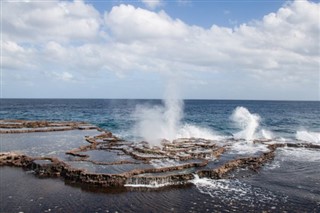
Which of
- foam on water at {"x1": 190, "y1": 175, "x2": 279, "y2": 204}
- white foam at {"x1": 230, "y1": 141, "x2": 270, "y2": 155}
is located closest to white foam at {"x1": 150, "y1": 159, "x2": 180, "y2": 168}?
foam on water at {"x1": 190, "y1": 175, "x2": 279, "y2": 204}

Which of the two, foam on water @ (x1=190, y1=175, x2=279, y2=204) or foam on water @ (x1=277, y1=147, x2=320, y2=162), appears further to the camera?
foam on water @ (x1=277, y1=147, x2=320, y2=162)

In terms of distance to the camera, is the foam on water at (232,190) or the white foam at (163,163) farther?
the white foam at (163,163)

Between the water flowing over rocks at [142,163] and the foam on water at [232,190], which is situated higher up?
the water flowing over rocks at [142,163]

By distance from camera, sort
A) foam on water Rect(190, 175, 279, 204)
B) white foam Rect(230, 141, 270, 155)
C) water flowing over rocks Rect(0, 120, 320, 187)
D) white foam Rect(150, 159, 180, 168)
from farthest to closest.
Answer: white foam Rect(230, 141, 270, 155) < white foam Rect(150, 159, 180, 168) < water flowing over rocks Rect(0, 120, 320, 187) < foam on water Rect(190, 175, 279, 204)

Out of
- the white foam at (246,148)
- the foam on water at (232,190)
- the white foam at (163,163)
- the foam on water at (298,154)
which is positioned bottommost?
the foam on water at (232,190)

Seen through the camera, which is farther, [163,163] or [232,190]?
[163,163]

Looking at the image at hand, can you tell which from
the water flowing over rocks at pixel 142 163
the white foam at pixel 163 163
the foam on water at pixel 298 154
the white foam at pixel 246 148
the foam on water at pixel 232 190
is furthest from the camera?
the white foam at pixel 246 148

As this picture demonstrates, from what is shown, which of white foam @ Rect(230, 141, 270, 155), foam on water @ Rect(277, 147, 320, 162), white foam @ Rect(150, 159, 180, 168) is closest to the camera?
white foam @ Rect(150, 159, 180, 168)

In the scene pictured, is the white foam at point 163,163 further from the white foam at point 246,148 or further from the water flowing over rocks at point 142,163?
the white foam at point 246,148

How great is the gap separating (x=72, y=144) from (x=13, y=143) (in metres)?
8.01

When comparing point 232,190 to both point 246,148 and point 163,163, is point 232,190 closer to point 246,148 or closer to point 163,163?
point 163,163

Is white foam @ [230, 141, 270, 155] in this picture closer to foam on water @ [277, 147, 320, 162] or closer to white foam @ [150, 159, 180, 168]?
foam on water @ [277, 147, 320, 162]

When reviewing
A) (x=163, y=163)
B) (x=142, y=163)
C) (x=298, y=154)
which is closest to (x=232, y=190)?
(x=163, y=163)

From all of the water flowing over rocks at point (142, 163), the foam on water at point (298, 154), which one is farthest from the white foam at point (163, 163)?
the foam on water at point (298, 154)
